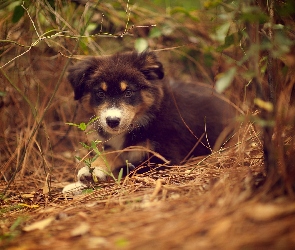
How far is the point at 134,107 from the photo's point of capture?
4660 millimetres

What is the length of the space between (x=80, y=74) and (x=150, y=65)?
2.66ft

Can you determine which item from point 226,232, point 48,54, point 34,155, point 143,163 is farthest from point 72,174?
point 226,232

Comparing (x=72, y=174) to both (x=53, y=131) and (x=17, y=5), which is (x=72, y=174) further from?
(x=17, y=5)

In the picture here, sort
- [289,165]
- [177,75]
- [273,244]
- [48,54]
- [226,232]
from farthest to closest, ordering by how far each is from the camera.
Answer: [177,75]
[48,54]
[289,165]
[226,232]
[273,244]

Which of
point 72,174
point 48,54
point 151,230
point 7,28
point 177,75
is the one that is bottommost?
point 72,174

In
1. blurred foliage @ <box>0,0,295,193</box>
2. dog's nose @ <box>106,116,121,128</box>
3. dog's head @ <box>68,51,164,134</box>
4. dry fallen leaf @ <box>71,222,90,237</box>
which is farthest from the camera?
dog's head @ <box>68,51,164,134</box>

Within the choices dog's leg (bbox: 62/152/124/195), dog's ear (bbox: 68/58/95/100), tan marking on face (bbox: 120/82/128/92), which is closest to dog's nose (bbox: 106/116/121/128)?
dog's leg (bbox: 62/152/124/195)

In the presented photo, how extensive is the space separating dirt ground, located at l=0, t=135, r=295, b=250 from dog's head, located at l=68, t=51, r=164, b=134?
1.04 m

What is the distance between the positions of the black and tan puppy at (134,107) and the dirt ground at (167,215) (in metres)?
0.84

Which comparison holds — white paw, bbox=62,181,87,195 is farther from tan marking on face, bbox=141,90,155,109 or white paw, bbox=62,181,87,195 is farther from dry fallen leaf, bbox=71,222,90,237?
dry fallen leaf, bbox=71,222,90,237

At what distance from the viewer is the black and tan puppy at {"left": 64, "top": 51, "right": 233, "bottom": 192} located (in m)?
4.60

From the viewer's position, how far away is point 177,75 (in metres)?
7.23

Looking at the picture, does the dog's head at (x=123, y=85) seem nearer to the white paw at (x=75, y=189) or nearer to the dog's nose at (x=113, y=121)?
the dog's nose at (x=113, y=121)

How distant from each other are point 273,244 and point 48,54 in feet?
14.5
